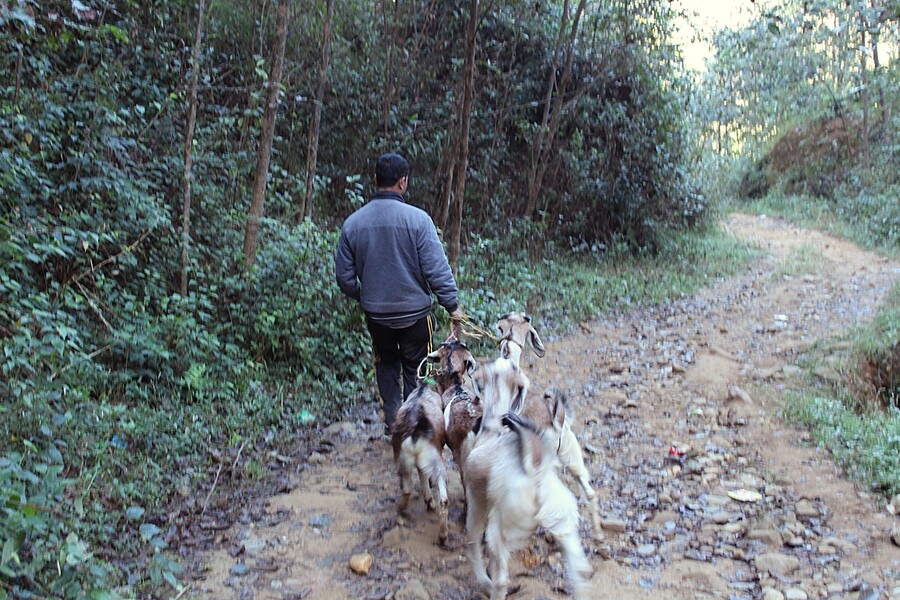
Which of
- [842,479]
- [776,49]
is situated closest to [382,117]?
[842,479]

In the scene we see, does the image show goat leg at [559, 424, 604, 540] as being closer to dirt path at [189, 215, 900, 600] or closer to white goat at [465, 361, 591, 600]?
dirt path at [189, 215, 900, 600]

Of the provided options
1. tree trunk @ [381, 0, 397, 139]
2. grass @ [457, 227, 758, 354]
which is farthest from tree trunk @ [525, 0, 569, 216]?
tree trunk @ [381, 0, 397, 139]

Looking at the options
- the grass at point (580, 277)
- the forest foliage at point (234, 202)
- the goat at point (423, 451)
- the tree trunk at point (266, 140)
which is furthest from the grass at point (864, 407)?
the tree trunk at point (266, 140)

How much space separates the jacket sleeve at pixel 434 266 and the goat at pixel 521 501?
65.1 inches

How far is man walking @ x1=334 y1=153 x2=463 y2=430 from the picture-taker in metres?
5.05

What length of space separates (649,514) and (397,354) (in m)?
2.24

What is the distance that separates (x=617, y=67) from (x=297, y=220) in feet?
24.5

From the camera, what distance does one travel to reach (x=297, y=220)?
9531 mm

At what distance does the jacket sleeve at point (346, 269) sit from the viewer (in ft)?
17.0

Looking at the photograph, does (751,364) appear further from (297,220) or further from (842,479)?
(297,220)

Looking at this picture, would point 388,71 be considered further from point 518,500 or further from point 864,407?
point 518,500

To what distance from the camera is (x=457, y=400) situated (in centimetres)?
474

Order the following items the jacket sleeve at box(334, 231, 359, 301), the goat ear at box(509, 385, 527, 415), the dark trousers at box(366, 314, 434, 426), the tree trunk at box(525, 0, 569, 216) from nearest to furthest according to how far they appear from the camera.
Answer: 1. the goat ear at box(509, 385, 527, 415)
2. the jacket sleeve at box(334, 231, 359, 301)
3. the dark trousers at box(366, 314, 434, 426)
4. the tree trunk at box(525, 0, 569, 216)

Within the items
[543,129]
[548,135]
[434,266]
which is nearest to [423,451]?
[434,266]
